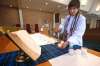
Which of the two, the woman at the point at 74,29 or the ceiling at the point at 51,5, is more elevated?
the ceiling at the point at 51,5

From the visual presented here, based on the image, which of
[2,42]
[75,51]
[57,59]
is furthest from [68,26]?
[2,42]

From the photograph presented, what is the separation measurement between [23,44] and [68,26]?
708mm

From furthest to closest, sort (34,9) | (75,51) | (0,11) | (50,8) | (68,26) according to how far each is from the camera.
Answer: (50,8) → (34,9) → (0,11) → (68,26) → (75,51)

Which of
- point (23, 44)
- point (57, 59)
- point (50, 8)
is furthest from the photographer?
point (50, 8)

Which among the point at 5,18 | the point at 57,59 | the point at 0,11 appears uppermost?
the point at 0,11

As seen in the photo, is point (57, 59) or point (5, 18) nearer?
point (57, 59)

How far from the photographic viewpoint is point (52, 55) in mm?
787

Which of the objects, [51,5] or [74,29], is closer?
[74,29]

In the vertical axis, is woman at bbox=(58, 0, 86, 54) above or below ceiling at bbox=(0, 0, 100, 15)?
below

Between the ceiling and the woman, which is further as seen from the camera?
the ceiling

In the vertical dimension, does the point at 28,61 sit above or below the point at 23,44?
below

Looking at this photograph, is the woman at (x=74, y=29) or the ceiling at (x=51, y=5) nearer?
the woman at (x=74, y=29)

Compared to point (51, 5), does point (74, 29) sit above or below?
below

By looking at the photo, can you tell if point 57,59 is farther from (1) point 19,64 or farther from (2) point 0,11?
(2) point 0,11
